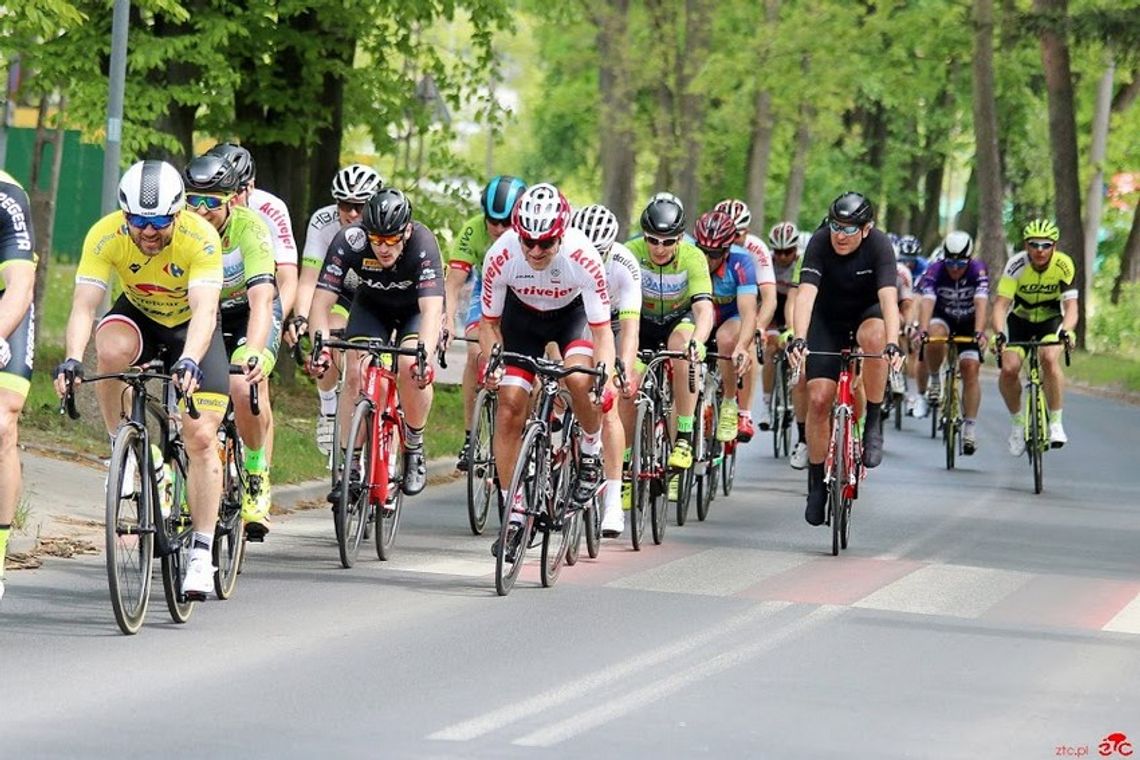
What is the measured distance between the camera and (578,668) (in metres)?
9.46

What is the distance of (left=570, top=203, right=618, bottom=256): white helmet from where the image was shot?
13422 millimetres

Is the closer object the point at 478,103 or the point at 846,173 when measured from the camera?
the point at 478,103

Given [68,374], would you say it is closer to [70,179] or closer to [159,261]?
[159,261]

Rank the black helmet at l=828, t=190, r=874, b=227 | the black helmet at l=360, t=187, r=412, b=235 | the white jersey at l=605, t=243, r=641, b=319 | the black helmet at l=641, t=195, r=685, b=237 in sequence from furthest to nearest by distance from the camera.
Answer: the black helmet at l=641, t=195, r=685, b=237 → the black helmet at l=828, t=190, r=874, b=227 → the white jersey at l=605, t=243, r=641, b=319 → the black helmet at l=360, t=187, r=412, b=235

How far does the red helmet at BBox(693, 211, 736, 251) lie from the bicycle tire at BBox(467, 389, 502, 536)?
300 centimetres

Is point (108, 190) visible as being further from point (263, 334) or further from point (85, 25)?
point (263, 334)

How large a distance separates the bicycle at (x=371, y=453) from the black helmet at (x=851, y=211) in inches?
130

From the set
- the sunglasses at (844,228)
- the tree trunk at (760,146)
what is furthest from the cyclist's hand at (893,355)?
the tree trunk at (760,146)

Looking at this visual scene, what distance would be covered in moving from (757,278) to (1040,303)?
10.2ft

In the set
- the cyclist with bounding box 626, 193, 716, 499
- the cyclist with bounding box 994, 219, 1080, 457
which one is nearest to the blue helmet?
the cyclist with bounding box 626, 193, 716, 499

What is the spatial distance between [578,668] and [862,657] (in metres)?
1.34

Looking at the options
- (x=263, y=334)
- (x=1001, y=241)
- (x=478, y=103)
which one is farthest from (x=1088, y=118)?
(x=263, y=334)

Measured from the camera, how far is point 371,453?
1250 centimetres

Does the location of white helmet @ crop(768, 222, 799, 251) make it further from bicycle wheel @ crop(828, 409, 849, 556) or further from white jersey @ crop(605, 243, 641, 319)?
white jersey @ crop(605, 243, 641, 319)
